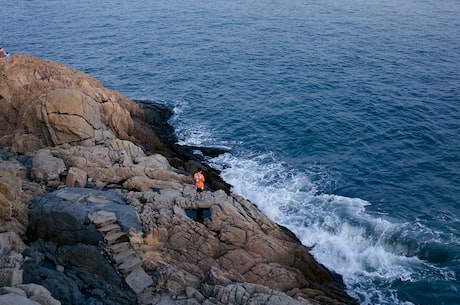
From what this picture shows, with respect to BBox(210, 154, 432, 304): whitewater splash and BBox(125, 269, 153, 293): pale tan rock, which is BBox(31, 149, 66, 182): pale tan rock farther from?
BBox(210, 154, 432, 304): whitewater splash

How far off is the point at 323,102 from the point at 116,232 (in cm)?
3941

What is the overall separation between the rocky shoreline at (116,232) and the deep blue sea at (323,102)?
556 centimetres

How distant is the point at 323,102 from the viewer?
56125 mm

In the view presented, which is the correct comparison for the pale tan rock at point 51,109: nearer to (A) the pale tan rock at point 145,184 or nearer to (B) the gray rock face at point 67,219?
(A) the pale tan rock at point 145,184

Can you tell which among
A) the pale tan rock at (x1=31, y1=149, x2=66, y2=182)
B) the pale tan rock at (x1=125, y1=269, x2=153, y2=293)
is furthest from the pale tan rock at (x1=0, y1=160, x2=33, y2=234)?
the pale tan rock at (x1=125, y1=269, x2=153, y2=293)

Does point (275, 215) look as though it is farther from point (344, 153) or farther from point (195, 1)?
point (195, 1)

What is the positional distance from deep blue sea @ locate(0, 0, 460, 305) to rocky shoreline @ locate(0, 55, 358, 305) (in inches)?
219

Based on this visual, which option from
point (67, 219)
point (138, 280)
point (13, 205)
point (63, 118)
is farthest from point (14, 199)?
point (63, 118)

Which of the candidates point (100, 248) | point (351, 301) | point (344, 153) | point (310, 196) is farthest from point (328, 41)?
point (100, 248)

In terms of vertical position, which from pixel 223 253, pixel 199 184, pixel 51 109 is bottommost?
pixel 223 253

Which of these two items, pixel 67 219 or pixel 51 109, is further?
pixel 51 109

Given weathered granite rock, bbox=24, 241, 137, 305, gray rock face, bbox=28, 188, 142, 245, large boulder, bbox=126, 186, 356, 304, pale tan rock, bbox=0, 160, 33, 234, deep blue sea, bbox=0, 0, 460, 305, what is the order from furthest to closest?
1. deep blue sea, bbox=0, 0, 460, 305
2. gray rock face, bbox=28, 188, 142, 245
3. pale tan rock, bbox=0, 160, 33, 234
4. large boulder, bbox=126, 186, 356, 304
5. weathered granite rock, bbox=24, 241, 137, 305

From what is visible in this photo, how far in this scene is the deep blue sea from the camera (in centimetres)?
3366

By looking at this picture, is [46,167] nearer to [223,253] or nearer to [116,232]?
[116,232]
